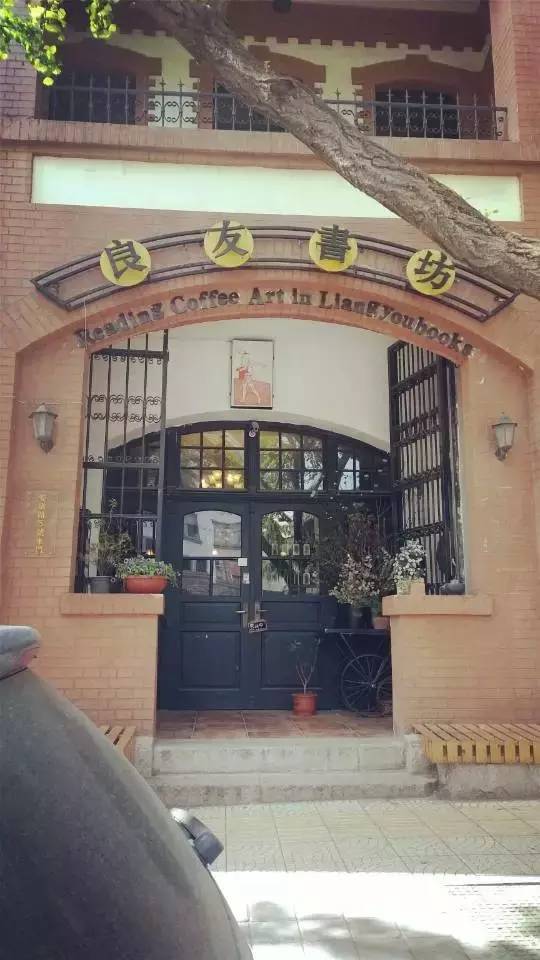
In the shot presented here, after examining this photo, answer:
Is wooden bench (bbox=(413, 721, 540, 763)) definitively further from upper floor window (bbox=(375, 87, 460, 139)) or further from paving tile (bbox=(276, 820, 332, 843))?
upper floor window (bbox=(375, 87, 460, 139))

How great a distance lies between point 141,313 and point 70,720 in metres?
5.76

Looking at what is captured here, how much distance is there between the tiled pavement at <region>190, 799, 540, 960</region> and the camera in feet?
10.9

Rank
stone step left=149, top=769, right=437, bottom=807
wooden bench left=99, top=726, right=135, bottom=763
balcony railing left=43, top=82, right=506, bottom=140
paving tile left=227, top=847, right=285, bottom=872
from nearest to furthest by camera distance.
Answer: paving tile left=227, top=847, right=285, bottom=872 < wooden bench left=99, top=726, right=135, bottom=763 < stone step left=149, top=769, right=437, bottom=807 < balcony railing left=43, top=82, right=506, bottom=140

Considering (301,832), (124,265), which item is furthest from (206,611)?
(124,265)

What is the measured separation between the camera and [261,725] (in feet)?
23.6

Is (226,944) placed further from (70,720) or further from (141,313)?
(141,313)

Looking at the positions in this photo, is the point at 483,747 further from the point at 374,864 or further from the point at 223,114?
the point at 223,114

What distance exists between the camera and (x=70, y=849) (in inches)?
38.6

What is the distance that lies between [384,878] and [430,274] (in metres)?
4.60

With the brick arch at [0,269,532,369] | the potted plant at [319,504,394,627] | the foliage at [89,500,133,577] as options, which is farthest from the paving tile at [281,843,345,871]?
the brick arch at [0,269,532,369]

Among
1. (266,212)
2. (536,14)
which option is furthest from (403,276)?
(536,14)

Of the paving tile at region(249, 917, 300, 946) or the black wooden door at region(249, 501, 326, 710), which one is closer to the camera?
the paving tile at region(249, 917, 300, 946)

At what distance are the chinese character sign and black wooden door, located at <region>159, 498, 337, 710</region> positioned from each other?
325 centimetres

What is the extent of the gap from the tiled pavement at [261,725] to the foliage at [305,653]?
52 centimetres
